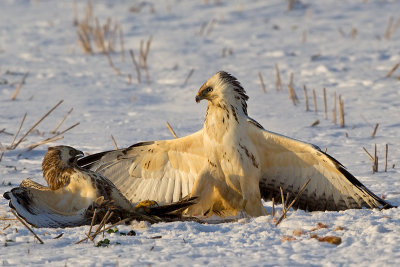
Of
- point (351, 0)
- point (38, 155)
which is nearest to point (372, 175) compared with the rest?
point (38, 155)

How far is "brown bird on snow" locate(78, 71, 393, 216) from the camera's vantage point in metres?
5.75

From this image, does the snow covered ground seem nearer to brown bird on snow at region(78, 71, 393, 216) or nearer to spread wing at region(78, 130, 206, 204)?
brown bird on snow at region(78, 71, 393, 216)

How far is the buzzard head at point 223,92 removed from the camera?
5801 millimetres

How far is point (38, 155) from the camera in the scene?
7.48m

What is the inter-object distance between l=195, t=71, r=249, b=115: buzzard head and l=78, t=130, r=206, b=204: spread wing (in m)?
0.54

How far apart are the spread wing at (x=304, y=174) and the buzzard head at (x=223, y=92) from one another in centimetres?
23

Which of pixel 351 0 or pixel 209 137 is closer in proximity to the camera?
pixel 209 137

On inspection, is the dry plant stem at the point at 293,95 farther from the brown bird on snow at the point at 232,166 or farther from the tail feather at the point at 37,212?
the tail feather at the point at 37,212

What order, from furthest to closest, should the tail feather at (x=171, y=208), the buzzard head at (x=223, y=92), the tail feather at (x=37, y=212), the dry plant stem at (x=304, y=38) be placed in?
the dry plant stem at (x=304, y=38) → the buzzard head at (x=223, y=92) → the tail feather at (x=171, y=208) → the tail feather at (x=37, y=212)

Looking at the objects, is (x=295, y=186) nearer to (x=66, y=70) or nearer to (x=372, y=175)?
(x=372, y=175)

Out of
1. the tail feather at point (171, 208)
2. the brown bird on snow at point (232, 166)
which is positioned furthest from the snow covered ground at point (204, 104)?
the tail feather at point (171, 208)

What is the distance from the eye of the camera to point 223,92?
19.1ft

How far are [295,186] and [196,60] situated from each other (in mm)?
6483

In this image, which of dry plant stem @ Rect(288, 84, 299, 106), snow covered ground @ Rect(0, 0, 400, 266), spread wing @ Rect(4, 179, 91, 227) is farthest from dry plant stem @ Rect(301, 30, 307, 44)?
spread wing @ Rect(4, 179, 91, 227)
